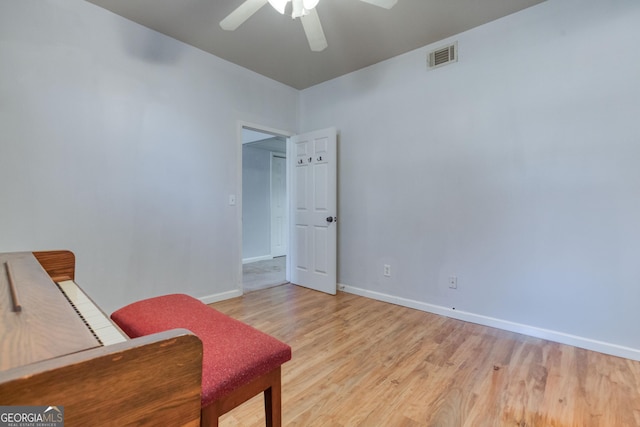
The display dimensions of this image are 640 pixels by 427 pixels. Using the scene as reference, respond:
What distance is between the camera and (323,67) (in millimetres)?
3316

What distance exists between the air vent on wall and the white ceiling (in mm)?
109

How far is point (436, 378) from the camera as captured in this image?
1768 millimetres

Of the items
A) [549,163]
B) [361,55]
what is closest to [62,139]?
[361,55]

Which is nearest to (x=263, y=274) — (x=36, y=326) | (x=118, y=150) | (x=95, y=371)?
(x=118, y=150)

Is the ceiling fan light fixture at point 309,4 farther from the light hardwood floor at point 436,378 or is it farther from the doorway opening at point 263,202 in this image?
the doorway opening at point 263,202

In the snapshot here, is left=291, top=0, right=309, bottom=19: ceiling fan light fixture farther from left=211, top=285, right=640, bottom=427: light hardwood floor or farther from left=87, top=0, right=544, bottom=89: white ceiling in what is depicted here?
left=211, top=285, right=640, bottom=427: light hardwood floor

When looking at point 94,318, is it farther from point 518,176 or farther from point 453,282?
point 518,176

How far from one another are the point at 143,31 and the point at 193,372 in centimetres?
313

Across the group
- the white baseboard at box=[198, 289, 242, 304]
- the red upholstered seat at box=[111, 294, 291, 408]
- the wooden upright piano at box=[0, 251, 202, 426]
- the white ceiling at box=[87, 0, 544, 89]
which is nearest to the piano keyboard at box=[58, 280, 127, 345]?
the wooden upright piano at box=[0, 251, 202, 426]

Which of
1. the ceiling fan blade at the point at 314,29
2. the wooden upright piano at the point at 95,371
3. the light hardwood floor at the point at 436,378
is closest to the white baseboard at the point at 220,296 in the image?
the light hardwood floor at the point at 436,378

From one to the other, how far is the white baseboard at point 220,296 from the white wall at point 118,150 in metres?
0.03

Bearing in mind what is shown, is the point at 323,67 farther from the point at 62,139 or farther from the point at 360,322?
the point at 360,322

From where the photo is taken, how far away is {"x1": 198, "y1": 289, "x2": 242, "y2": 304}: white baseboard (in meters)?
3.02

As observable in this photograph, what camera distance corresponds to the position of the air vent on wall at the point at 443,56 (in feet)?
8.83
